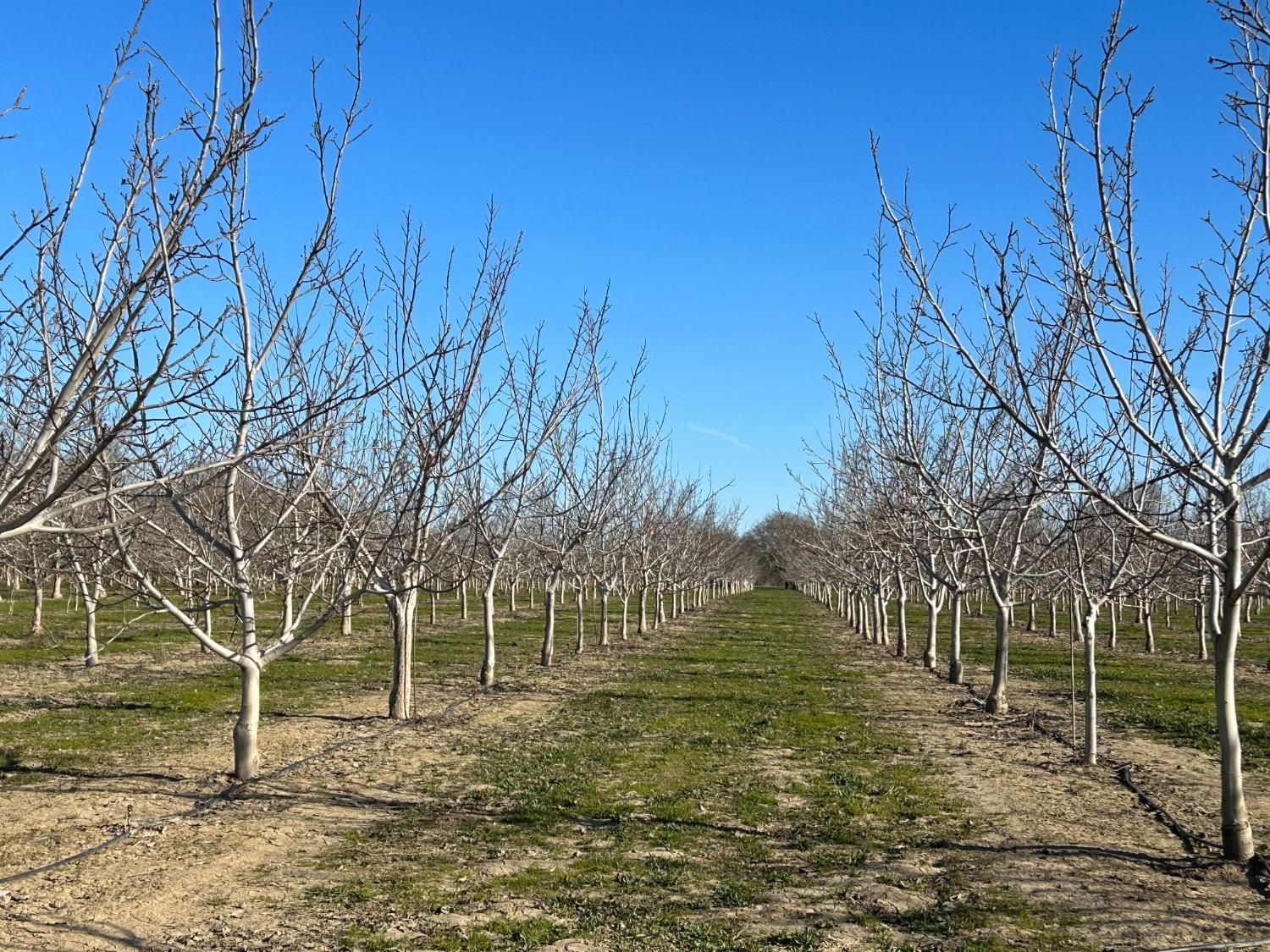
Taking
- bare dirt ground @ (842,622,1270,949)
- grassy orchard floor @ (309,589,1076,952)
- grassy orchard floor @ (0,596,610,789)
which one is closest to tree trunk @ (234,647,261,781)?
grassy orchard floor @ (0,596,610,789)

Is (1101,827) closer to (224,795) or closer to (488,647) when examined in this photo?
(224,795)

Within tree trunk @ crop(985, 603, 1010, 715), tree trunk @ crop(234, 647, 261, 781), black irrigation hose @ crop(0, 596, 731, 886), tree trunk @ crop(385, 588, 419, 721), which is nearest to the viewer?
black irrigation hose @ crop(0, 596, 731, 886)

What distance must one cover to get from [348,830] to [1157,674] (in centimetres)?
1738

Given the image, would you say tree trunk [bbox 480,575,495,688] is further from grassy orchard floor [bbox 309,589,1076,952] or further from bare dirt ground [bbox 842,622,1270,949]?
bare dirt ground [bbox 842,622,1270,949]

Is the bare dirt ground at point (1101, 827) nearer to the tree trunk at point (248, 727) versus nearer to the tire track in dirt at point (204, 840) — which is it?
the tire track in dirt at point (204, 840)

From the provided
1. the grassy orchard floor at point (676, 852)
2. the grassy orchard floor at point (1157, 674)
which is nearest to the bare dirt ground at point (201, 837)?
the grassy orchard floor at point (676, 852)

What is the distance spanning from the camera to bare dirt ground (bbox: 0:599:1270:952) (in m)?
5.26

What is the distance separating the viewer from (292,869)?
6.21m

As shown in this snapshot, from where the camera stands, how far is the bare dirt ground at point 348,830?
526cm

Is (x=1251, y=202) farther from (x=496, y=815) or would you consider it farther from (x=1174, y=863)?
(x=496, y=815)

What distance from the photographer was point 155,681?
15977 mm

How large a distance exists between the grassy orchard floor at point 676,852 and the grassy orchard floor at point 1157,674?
13.1ft

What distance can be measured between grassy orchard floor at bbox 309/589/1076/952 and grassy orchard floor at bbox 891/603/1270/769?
13.1 feet

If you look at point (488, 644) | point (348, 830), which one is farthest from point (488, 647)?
point (348, 830)
